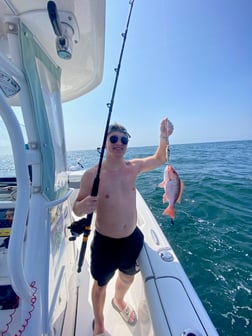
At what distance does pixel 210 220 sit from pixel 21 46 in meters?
4.60

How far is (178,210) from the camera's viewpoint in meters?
4.87

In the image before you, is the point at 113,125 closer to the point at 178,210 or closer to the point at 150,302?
the point at 150,302

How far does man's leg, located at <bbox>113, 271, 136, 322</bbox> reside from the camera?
1.91 m

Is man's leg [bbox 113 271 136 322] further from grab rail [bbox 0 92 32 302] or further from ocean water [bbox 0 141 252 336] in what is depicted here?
grab rail [bbox 0 92 32 302]

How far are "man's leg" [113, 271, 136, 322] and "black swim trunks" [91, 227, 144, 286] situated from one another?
0.16m

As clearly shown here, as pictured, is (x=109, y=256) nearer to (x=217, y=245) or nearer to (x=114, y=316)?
(x=114, y=316)

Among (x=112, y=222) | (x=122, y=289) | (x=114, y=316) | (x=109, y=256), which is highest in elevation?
(x=112, y=222)

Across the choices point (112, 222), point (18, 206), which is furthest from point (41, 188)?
point (112, 222)

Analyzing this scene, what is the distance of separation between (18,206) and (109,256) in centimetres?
126

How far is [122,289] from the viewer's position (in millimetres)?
1987

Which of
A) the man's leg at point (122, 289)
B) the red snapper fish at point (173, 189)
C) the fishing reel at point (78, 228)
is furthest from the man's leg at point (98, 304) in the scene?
the red snapper fish at point (173, 189)

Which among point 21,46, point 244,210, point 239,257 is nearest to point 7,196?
point 21,46

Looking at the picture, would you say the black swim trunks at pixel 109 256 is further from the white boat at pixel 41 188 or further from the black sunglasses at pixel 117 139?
the black sunglasses at pixel 117 139

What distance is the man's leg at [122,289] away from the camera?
75.1 inches
